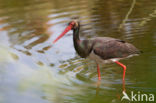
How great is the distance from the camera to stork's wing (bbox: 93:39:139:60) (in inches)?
174

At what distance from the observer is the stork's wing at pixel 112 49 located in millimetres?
4418

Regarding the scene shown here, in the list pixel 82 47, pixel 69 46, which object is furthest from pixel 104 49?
pixel 69 46

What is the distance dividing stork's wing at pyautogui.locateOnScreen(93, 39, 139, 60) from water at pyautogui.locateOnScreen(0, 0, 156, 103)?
0.32 m

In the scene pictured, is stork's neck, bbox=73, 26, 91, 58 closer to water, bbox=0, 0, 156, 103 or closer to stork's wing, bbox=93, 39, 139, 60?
stork's wing, bbox=93, 39, 139, 60

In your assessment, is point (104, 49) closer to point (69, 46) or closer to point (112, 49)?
point (112, 49)

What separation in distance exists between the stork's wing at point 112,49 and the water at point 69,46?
0.32 meters

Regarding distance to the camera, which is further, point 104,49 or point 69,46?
point 69,46

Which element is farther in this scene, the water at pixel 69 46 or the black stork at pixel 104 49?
the black stork at pixel 104 49

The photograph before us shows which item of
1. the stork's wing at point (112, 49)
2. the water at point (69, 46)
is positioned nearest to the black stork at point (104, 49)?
the stork's wing at point (112, 49)

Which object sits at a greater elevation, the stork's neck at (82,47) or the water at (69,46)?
the stork's neck at (82,47)

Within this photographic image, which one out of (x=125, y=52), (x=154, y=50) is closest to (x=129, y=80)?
(x=125, y=52)

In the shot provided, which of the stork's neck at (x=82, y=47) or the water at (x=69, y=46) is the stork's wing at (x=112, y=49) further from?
the water at (x=69, y=46)

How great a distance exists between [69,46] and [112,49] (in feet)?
6.28

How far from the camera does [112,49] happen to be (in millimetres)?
4461
